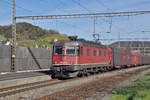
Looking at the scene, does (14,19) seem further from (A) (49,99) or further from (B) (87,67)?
(A) (49,99)

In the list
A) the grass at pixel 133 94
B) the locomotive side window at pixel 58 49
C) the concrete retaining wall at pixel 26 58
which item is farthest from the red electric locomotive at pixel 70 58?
the grass at pixel 133 94

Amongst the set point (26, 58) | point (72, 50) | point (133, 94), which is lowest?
point (133, 94)

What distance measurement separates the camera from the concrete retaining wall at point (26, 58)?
847 inches

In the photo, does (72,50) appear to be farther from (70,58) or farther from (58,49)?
(58,49)

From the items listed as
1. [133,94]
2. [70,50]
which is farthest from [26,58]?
[133,94]

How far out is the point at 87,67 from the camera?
66.8 feet

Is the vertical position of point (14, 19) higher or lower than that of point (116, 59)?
higher

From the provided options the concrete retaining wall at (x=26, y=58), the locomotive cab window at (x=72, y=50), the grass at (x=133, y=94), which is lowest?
the grass at (x=133, y=94)

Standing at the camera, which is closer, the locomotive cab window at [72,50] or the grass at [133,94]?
the grass at [133,94]

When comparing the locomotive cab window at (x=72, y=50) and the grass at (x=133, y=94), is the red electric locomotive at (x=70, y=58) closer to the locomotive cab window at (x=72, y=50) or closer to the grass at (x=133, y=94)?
the locomotive cab window at (x=72, y=50)

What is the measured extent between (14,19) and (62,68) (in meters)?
7.85

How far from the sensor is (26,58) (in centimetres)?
2536

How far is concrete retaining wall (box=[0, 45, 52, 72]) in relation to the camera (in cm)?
2152

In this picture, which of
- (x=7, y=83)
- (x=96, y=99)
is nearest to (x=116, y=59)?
(x=7, y=83)
